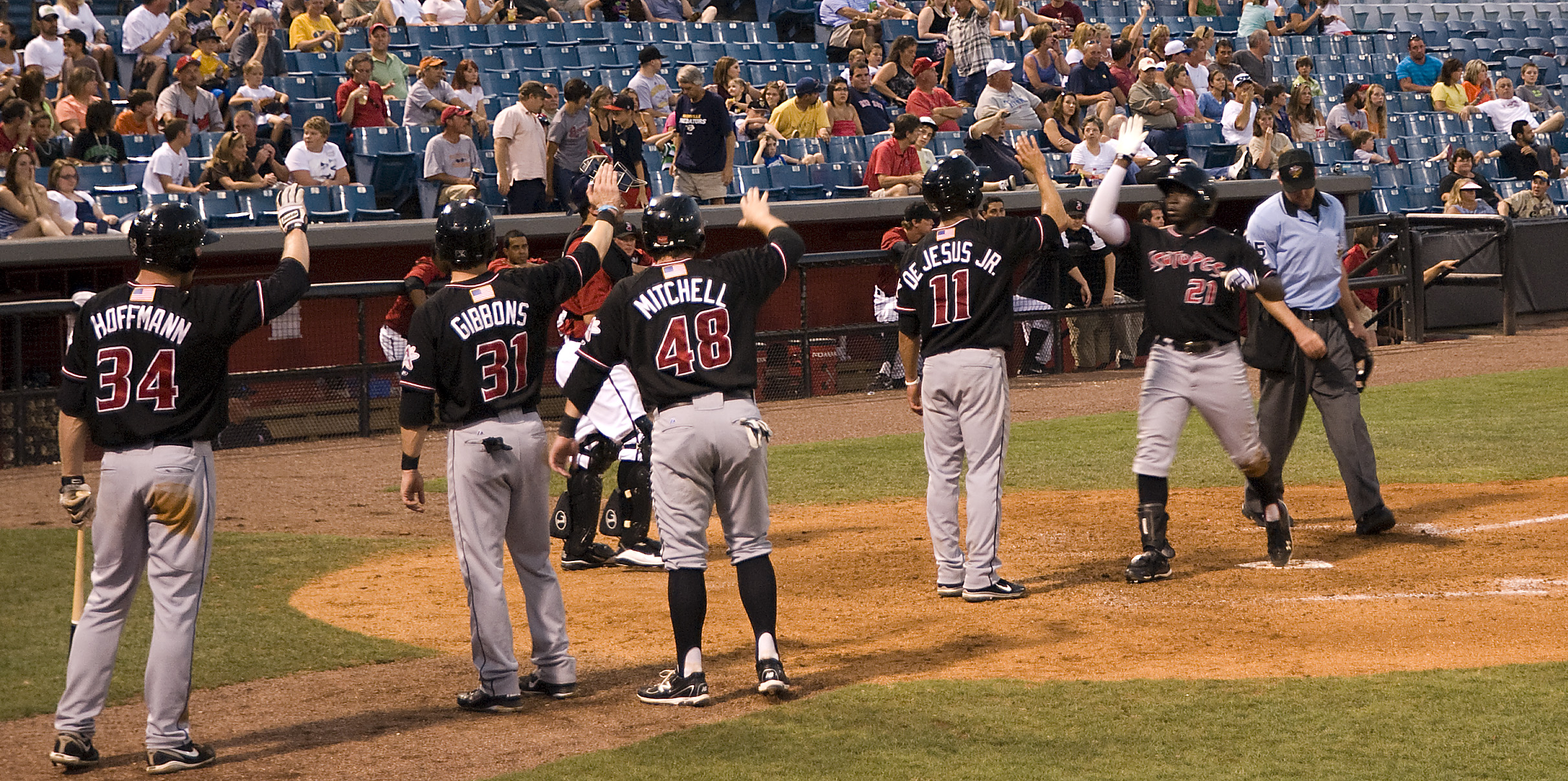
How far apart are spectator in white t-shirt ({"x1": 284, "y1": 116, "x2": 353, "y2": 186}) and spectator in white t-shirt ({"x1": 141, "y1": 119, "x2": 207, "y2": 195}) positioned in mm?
1033

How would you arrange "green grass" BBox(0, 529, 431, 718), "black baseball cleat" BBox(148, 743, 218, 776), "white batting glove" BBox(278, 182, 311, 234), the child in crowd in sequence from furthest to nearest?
the child in crowd, "green grass" BBox(0, 529, 431, 718), "white batting glove" BBox(278, 182, 311, 234), "black baseball cleat" BBox(148, 743, 218, 776)

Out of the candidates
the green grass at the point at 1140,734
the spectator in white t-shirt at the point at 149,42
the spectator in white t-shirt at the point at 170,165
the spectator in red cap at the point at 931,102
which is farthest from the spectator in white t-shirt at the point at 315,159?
the green grass at the point at 1140,734

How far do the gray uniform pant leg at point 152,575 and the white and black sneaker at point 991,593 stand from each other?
11.2ft

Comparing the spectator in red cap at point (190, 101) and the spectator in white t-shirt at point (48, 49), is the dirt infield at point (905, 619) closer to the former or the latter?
the spectator in red cap at point (190, 101)

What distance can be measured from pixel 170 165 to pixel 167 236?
869cm

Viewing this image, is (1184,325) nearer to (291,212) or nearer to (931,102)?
(291,212)

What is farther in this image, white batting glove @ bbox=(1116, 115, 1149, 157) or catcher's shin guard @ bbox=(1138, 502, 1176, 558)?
catcher's shin guard @ bbox=(1138, 502, 1176, 558)

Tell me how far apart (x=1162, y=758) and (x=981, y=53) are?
14.8 metres

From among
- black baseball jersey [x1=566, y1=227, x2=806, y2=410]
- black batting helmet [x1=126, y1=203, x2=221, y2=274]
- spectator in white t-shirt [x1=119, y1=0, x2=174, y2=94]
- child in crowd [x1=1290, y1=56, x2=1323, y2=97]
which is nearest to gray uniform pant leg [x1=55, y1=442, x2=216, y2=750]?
black batting helmet [x1=126, y1=203, x2=221, y2=274]

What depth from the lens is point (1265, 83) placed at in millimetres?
21062

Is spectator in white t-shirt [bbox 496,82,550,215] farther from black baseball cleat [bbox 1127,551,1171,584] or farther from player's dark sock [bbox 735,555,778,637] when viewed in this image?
player's dark sock [bbox 735,555,778,637]

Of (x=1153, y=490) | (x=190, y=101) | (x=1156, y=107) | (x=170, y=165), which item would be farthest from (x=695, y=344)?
(x=1156, y=107)

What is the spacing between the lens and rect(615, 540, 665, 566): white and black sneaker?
841 cm

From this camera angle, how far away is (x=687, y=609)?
5555 millimetres
